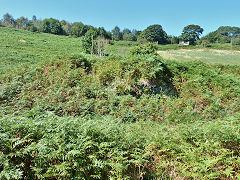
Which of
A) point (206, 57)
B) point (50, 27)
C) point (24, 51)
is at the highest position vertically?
point (50, 27)

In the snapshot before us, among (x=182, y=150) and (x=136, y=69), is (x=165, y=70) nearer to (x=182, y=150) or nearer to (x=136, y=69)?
(x=136, y=69)

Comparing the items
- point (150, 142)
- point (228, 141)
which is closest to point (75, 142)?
point (150, 142)

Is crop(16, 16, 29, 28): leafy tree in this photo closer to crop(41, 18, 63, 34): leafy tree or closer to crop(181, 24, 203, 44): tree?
crop(41, 18, 63, 34): leafy tree

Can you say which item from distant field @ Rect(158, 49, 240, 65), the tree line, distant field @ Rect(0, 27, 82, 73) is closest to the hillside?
distant field @ Rect(0, 27, 82, 73)

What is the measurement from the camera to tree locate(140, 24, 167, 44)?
68375mm

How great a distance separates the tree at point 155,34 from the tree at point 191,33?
14.2 meters

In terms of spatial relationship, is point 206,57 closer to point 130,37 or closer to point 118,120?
point 118,120

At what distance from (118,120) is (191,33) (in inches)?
3535

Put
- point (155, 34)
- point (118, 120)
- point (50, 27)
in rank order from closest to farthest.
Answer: point (118, 120) < point (50, 27) < point (155, 34)

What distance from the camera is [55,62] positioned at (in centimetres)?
879

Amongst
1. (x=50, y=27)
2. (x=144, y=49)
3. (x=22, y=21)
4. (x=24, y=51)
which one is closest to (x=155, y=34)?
(x=50, y=27)

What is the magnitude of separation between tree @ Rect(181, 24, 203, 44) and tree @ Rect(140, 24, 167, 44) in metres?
14.2

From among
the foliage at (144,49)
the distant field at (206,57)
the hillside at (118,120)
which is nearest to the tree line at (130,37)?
the distant field at (206,57)

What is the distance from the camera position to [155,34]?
68.4 metres
